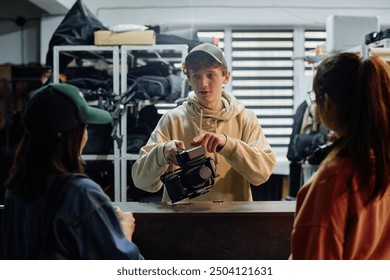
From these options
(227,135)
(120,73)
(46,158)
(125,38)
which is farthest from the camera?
(120,73)

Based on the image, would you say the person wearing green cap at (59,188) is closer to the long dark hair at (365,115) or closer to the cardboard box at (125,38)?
the long dark hair at (365,115)

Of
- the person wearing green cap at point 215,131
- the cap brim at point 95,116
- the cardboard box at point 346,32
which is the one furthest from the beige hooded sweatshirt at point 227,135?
the cardboard box at point 346,32

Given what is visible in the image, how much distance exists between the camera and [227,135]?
4.36 feet

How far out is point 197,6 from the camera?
187 cm

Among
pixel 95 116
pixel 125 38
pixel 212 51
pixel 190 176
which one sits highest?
pixel 125 38

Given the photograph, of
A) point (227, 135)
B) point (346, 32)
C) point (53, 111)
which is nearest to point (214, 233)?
point (227, 135)

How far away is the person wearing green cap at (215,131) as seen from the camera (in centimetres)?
130

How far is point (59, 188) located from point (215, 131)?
1.94 ft

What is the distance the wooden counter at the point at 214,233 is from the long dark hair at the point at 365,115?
0.42 meters

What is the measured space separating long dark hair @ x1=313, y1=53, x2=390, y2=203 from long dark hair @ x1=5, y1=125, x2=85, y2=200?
16.3 inches

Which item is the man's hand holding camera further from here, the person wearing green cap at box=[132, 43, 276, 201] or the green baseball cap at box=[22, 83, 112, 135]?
the green baseball cap at box=[22, 83, 112, 135]

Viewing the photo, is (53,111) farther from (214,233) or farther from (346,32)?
(346,32)
